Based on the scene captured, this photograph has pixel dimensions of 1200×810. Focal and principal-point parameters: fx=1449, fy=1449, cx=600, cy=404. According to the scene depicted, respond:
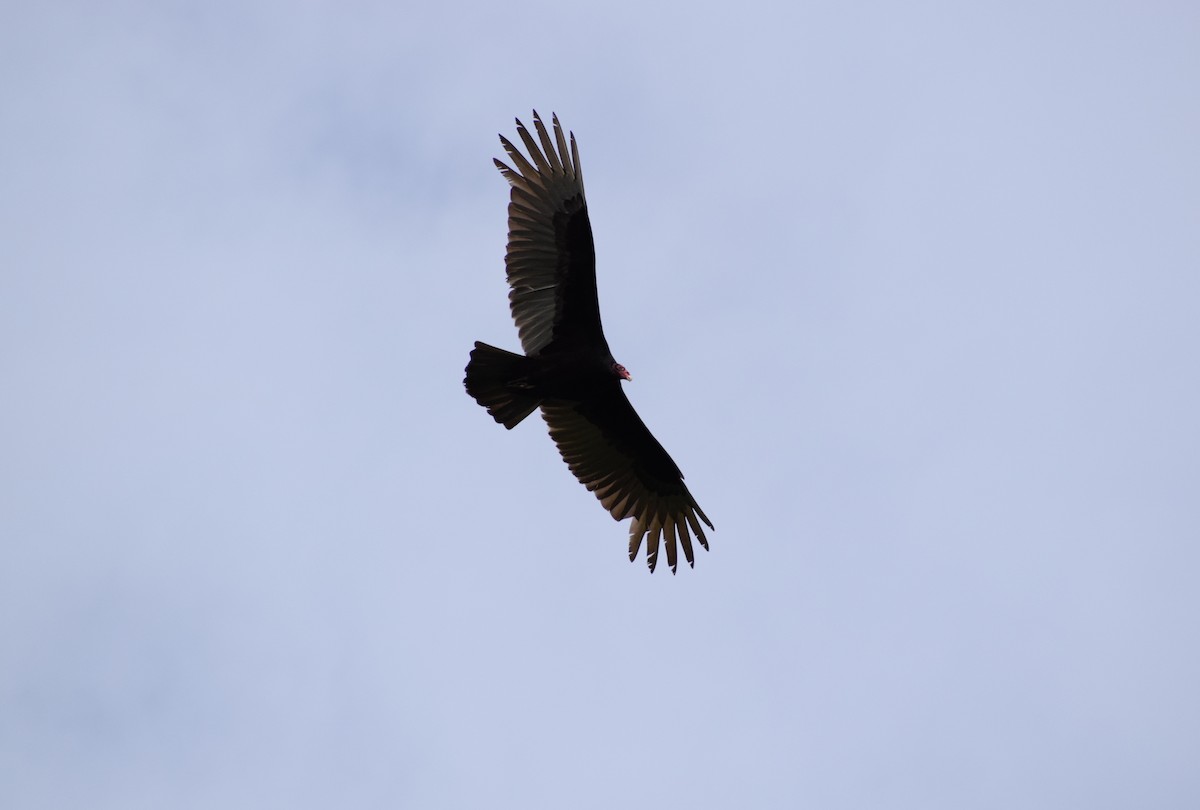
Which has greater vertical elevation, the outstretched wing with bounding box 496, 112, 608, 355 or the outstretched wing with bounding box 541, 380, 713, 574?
the outstretched wing with bounding box 496, 112, 608, 355

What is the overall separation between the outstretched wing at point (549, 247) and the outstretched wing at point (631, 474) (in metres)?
1.20

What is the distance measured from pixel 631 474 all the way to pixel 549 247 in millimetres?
2709

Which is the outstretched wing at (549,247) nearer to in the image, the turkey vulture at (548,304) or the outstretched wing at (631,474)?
the turkey vulture at (548,304)

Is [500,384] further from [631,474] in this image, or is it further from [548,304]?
[631,474]

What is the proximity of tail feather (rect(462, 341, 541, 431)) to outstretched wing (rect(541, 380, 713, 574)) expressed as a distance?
2.92 feet

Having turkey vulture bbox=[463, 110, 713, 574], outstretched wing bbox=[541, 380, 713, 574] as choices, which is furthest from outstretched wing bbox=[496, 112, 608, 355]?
outstretched wing bbox=[541, 380, 713, 574]

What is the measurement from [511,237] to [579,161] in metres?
0.92

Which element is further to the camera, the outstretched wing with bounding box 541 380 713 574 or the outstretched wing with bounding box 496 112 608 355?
the outstretched wing with bounding box 541 380 713 574

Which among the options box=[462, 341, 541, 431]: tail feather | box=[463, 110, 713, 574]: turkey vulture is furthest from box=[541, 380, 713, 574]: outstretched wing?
box=[462, 341, 541, 431]: tail feather

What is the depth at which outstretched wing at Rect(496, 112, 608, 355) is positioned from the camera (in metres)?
13.1

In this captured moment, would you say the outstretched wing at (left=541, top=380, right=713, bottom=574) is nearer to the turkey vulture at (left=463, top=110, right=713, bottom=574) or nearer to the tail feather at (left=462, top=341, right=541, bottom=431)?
the turkey vulture at (left=463, top=110, right=713, bottom=574)

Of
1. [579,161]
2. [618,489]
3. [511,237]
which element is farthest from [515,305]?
[618,489]

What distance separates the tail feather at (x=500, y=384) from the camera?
42.7 ft

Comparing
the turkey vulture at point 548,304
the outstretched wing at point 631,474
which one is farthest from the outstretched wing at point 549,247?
the outstretched wing at point 631,474
